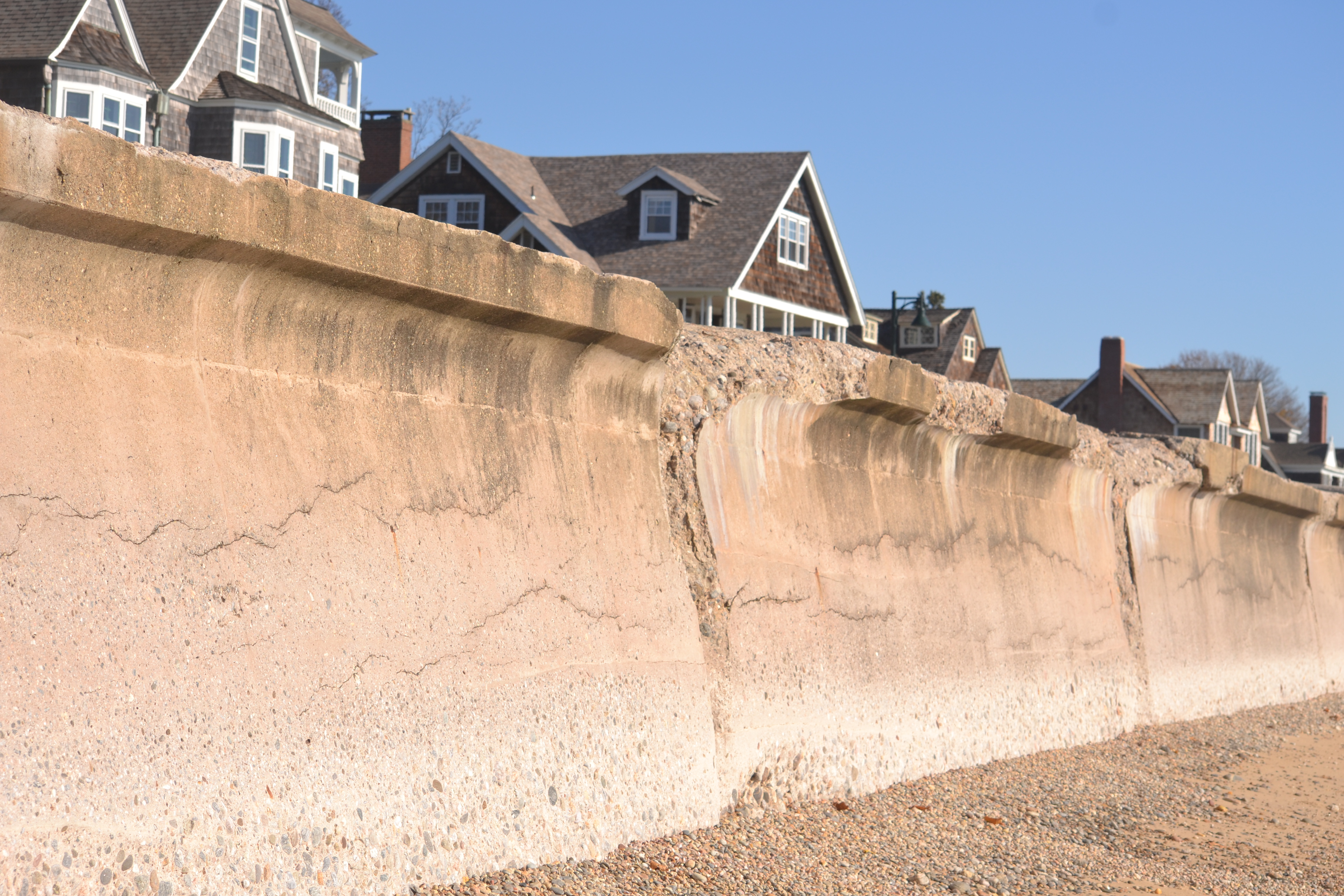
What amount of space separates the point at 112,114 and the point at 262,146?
11.6 ft

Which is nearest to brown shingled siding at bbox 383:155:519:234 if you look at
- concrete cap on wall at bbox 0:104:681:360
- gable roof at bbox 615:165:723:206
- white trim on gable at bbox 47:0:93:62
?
gable roof at bbox 615:165:723:206

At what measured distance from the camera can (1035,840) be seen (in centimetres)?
582

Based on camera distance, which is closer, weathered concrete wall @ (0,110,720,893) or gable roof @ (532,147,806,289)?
weathered concrete wall @ (0,110,720,893)

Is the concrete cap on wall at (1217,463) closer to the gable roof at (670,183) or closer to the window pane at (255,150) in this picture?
the gable roof at (670,183)

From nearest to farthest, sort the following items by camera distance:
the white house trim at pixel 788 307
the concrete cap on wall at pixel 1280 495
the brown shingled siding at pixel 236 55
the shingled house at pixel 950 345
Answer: the concrete cap on wall at pixel 1280 495 → the brown shingled siding at pixel 236 55 → the white house trim at pixel 788 307 → the shingled house at pixel 950 345

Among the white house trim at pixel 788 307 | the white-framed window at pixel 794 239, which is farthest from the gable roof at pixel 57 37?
the white-framed window at pixel 794 239

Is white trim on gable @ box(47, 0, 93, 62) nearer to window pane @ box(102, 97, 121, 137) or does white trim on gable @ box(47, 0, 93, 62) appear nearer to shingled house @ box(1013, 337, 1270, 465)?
window pane @ box(102, 97, 121, 137)

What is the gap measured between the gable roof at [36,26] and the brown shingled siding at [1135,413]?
39.4 metres

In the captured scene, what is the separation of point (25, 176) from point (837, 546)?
3.98 metres

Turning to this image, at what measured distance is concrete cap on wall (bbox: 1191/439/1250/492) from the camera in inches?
404

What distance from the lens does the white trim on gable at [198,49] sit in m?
27.6

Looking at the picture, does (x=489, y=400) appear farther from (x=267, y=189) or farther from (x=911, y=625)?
(x=911, y=625)

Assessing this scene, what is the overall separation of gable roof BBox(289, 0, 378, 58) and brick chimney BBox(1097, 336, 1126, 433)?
31.3 m

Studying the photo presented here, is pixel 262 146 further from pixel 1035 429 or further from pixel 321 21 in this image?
pixel 1035 429
